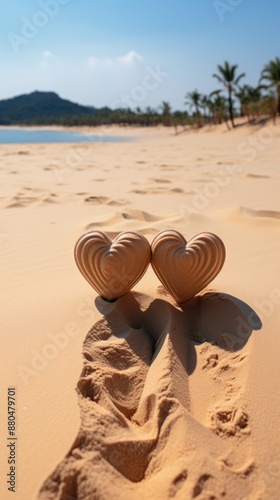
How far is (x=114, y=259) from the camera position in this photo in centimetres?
205

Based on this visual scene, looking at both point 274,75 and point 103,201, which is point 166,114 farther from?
point 103,201

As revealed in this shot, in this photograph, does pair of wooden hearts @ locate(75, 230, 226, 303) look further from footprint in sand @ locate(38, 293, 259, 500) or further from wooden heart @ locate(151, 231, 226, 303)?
footprint in sand @ locate(38, 293, 259, 500)

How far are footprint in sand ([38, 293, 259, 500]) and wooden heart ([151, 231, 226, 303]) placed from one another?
198 mm

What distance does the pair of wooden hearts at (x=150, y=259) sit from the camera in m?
2.06

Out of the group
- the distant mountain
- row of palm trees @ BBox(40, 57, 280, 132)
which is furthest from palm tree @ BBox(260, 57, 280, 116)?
the distant mountain

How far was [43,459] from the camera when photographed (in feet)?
4.38

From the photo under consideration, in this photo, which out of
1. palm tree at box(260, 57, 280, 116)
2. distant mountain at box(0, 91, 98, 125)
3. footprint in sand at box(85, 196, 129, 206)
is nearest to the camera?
footprint in sand at box(85, 196, 129, 206)

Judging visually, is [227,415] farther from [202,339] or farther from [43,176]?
[43,176]

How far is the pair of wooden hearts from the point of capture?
6.77 ft

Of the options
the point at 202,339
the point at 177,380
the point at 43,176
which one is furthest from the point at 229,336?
the point at 43,176

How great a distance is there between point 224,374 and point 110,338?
550 mm

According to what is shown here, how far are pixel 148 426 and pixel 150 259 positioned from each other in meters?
0.89

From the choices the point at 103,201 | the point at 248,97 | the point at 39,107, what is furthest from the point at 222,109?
the point at 39,107

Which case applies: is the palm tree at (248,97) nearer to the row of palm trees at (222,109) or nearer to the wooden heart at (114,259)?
the row of palm trees at (222,109)
